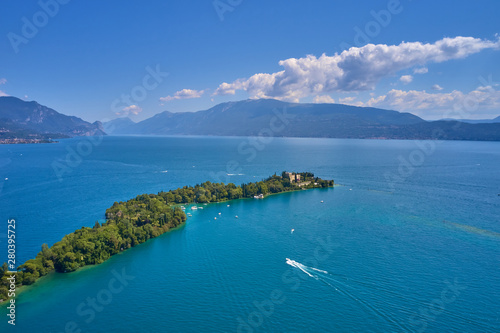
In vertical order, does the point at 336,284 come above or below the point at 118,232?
below

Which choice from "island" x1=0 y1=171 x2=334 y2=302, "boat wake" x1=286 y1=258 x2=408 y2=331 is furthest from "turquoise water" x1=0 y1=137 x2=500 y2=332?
"island" x1=0 y1=171 x2=334 y2=302

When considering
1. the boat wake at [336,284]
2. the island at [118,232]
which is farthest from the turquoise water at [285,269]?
the island at [118,232]

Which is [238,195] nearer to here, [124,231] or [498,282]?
[124,231]

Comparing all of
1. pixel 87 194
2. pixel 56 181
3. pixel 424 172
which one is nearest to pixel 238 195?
pixel 87 194

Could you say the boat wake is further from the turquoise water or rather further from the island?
the island

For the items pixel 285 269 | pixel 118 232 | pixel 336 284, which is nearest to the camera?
pixel 336 284

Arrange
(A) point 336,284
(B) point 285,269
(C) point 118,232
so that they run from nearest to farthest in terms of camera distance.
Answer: (A) point 336,284 < (B) point 285,269 < (C) point 118,232

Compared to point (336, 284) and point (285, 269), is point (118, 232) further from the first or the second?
point (336, 284)

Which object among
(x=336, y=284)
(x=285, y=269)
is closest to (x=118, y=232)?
(x=285, y=269)

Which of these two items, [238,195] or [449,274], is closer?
[449,274]

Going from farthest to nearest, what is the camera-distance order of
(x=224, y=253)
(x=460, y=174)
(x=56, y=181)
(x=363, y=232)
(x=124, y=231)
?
1. (x=460, y=174)
2. (x=56, y=181)
3. (x=363, y=232)
4. (x=124, y=231)
5. (x=224, y=253)
